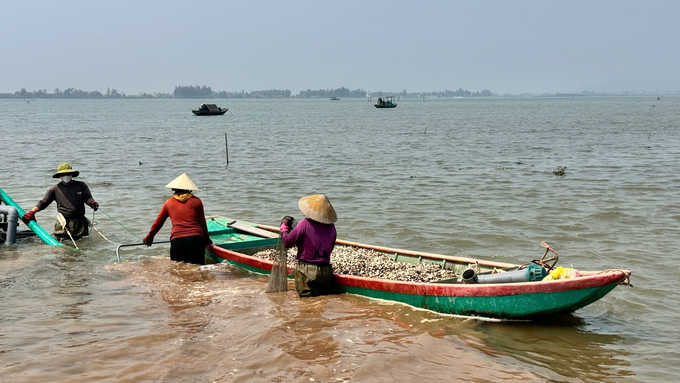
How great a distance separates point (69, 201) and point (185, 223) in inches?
128

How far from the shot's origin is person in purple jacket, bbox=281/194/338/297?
8.30 metres

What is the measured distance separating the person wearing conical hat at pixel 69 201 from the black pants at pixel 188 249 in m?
2.34

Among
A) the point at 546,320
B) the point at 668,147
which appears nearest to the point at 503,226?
the point at 546,320

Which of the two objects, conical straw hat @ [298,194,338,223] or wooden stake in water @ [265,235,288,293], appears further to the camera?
wooden stake in water @ [265,235,288,293]

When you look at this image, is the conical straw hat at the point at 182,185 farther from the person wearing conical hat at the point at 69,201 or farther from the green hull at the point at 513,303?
the green hull at the point at 513,303

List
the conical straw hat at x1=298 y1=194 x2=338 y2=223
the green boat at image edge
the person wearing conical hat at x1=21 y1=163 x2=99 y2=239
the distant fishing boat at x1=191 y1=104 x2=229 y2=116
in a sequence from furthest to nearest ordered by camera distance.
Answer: the distant fishing boat at x1=191 y1=104 x2=229 y2=116 < the person wearing conical hat at x1=21 y1=163 x2=99 y2=239 < the conical straw hat at x1=298 y1=194 x2=338 y2=223 < the green boat at image edge

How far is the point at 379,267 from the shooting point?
382 inches

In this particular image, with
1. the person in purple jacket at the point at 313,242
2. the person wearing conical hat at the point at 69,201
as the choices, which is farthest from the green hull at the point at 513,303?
the person wearing conical hat at the point at 69,201

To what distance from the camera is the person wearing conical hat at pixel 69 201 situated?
37.9 feet

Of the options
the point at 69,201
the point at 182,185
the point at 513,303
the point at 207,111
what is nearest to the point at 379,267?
the point at 513,303

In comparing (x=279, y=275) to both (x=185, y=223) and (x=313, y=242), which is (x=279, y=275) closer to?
(x=313, y=242)

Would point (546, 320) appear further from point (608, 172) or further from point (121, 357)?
point (608, 172)

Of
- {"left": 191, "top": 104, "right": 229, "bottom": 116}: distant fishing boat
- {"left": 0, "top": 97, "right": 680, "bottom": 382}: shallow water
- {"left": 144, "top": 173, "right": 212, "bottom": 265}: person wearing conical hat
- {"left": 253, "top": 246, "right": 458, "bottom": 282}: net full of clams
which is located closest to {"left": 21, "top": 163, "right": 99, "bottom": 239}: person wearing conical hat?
{"left": 0, "top": 97, "right": 680, "bottom": 382}: shallow water

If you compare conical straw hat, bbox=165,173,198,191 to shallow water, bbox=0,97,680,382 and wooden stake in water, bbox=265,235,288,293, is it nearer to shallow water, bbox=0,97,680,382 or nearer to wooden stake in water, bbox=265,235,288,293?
shallow water, bbox=0,97,680,382
